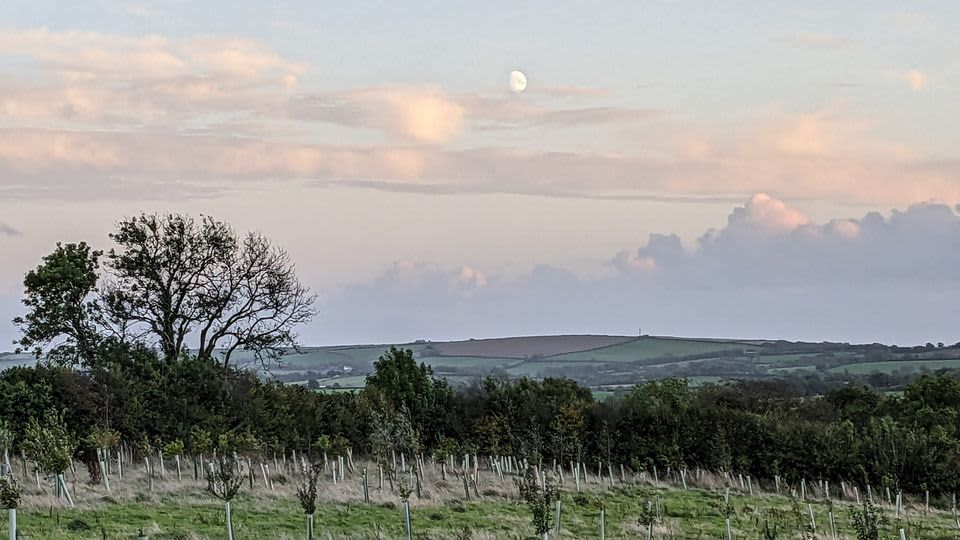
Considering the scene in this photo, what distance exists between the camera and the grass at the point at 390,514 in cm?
3809

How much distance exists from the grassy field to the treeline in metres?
8.33

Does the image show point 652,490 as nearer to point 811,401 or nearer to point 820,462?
point 820,462

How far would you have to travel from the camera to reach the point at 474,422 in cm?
8100

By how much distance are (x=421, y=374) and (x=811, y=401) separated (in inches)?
1399

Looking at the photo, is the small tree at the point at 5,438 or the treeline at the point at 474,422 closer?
the small tree at the point at 5,438

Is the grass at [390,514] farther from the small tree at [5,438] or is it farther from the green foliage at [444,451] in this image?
the small tree at [5,438]

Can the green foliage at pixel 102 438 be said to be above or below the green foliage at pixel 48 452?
below

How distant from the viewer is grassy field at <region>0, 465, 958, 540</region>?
125 feet

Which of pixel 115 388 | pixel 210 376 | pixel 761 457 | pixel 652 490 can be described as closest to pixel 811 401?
pixel 761 457

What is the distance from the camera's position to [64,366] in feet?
237

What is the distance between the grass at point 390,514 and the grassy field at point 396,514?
0.15 ft

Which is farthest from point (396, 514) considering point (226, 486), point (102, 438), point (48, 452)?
point (102, 438)

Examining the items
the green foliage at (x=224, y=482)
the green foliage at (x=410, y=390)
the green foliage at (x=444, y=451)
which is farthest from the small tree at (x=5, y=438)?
the green foliage at (x=410, y=390)

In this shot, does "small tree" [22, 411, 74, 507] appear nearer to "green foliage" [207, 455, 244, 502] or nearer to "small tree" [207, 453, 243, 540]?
"green foliage" [207, 455, 244, 502]
